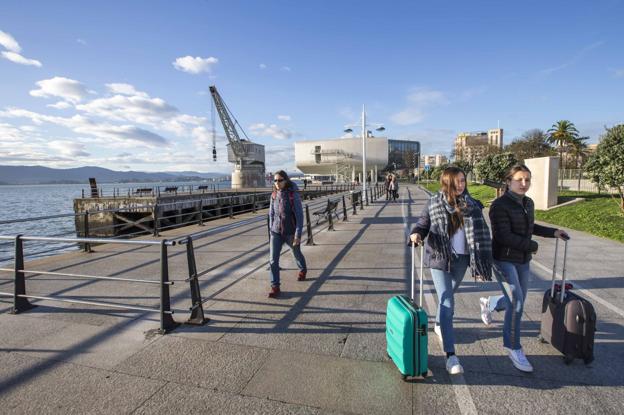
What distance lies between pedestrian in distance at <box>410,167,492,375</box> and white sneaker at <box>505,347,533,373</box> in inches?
21.2

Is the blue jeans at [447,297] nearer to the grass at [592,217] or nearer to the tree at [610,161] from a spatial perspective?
the grass at [592,217]

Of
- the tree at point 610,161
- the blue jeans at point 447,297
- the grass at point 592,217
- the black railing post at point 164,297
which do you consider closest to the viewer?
the blue jeans at point 447,297

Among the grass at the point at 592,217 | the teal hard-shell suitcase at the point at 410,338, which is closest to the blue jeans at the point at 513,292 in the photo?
the teal hard-shell suitcase at the point at 410,338

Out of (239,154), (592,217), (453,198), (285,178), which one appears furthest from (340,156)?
(453,198)

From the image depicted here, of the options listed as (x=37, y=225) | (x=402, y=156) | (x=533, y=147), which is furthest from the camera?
(x=402, y=156)

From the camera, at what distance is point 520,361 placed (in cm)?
288

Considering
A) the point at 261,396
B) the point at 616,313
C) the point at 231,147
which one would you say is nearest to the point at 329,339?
the point at 261,396

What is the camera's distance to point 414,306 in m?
2.68

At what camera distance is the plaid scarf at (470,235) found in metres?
2.81

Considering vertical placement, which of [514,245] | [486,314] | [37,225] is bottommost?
[37,225]

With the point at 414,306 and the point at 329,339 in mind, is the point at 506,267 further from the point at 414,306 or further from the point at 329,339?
the point at 329,339

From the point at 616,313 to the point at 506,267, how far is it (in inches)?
91.5

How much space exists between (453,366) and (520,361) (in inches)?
24.7

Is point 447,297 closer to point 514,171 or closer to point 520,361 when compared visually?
point 520,361
